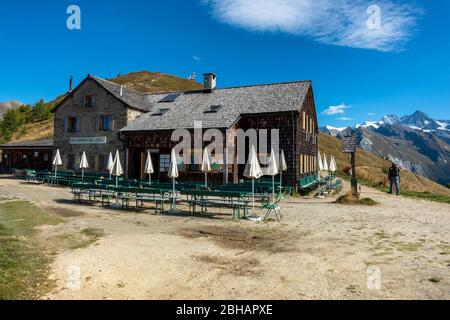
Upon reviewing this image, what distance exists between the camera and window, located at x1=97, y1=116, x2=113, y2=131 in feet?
83.2

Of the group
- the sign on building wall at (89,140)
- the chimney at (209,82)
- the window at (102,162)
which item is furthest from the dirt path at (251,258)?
the chimney at (209,82)

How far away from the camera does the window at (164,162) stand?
74.7 feet

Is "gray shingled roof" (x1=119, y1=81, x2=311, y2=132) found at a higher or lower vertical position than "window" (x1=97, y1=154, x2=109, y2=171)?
higher

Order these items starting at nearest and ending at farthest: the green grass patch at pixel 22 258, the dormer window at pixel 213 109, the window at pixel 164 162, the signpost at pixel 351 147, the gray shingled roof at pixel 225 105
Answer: the green grass patch at pixel 22 258 → the signpost at pixel 351 147 → the gray shingled roof at pixel 225 105 → the window at pixel 164 162 → the dormer window at pixel 213 109

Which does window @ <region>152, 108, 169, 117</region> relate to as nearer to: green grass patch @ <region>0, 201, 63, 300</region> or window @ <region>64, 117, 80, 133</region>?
window @ <region>64, 117, 80, 133</region>

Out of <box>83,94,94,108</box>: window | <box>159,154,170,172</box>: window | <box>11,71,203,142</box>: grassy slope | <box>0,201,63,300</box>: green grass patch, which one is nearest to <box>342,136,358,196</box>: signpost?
<box>159,154,170,172</box>: window

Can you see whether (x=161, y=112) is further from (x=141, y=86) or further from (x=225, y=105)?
(x=141, y=86)

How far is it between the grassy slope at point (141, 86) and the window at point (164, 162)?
42.3m

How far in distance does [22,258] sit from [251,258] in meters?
4.72

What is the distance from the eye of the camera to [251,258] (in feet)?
22.0

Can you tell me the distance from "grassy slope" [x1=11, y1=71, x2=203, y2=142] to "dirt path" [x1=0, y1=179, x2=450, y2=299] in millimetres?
55522

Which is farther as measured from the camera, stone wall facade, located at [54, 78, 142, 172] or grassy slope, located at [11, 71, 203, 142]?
grassy slope, located at [11, 71, 203, 142]

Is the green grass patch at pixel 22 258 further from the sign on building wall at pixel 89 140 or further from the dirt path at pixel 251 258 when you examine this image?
the sign on building wall at pixel 89 140

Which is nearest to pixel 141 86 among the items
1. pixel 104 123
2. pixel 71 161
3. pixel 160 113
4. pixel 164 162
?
pixel 71 161
